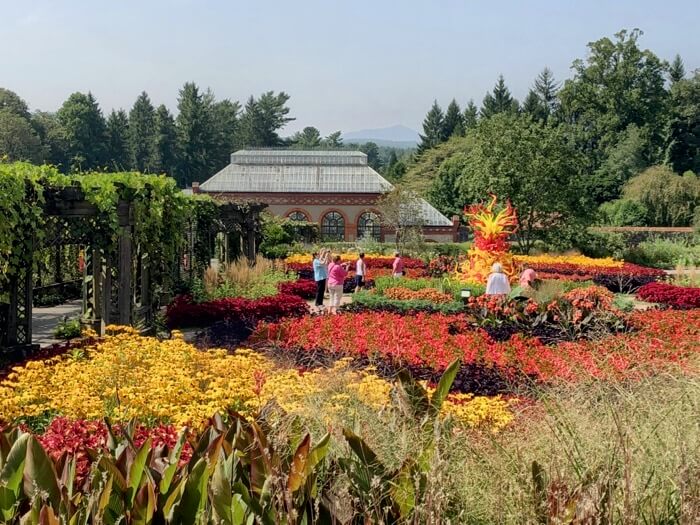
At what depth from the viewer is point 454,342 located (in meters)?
8.91

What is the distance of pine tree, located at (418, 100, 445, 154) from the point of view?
243 ft

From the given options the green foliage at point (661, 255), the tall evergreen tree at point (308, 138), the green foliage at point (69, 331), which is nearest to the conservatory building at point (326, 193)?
the green foliage at point (661, 255)

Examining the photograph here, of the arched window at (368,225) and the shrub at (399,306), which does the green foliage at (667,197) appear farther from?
the shrub at (399,306)

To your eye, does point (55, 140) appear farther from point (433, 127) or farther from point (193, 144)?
point (433, 127)

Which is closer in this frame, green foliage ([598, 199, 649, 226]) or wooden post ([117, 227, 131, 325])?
wooden post ([117, 227, 131, 325])

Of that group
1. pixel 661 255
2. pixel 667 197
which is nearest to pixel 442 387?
pixel 661 255

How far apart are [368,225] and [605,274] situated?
22.7 m

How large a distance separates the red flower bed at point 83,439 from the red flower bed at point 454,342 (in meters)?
2.88

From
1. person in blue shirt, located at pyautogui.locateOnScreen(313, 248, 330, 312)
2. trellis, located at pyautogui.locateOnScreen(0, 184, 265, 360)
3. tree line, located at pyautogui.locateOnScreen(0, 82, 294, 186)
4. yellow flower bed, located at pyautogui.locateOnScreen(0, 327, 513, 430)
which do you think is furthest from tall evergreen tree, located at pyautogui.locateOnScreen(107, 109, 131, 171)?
yellow flower bed, located at pyautogui.locateOnScreen(0, 327, 513, 430)

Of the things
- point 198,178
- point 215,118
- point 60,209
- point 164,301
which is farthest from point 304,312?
point 215,118

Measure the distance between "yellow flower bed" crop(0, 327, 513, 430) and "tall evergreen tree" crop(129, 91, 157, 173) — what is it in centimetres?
6832

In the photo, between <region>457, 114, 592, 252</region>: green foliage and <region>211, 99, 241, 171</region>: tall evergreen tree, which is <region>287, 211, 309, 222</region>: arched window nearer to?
<region>457, 114, 592, 252</region>: green foliage

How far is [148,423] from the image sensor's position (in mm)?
4891

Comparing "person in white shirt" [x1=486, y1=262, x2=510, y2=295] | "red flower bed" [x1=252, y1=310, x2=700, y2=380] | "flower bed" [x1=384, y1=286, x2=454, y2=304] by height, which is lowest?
"flower bed" [x1=384, y1=286, x2=454, y2=304]
